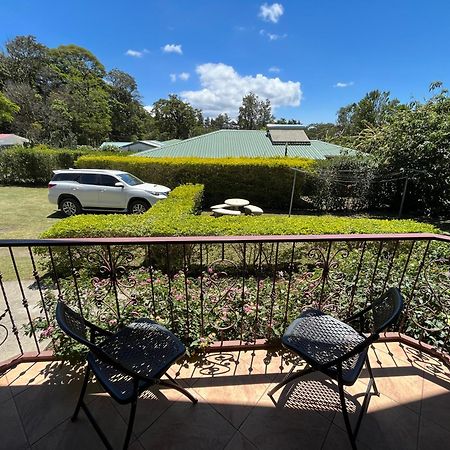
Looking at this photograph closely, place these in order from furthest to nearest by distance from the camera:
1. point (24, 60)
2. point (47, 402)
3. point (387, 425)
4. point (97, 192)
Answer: point (24, 60), point (97, 192), point (47, 402), point (387, 425)

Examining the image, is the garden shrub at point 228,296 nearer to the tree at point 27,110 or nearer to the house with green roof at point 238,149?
the house with green roof at point 238,149

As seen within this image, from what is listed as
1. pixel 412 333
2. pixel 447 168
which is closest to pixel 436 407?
pixel 412 333

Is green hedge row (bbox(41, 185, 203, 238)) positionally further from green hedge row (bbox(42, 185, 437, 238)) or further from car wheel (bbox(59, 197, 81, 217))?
car wheel (bbox(59, 197, 81, 217))

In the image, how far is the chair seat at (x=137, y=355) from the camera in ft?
4.45

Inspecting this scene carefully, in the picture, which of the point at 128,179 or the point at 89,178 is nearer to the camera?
the point at 89,178

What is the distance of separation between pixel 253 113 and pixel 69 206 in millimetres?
46566

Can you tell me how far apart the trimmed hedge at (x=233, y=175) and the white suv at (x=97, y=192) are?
2413mm

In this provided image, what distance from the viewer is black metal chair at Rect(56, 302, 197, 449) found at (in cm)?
128

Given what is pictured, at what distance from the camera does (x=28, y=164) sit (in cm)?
1373

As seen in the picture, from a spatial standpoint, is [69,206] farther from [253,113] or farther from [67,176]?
[253,113]

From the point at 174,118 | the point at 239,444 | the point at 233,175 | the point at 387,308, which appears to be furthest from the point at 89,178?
the point at 174,118

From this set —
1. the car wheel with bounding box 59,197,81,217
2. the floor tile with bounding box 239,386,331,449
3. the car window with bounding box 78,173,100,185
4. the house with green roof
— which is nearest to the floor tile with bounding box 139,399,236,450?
the floor tile with bounding box 239,386,331,449

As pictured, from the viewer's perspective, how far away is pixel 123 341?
1675 millimetres

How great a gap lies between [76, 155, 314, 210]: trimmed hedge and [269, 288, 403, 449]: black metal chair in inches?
354
